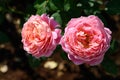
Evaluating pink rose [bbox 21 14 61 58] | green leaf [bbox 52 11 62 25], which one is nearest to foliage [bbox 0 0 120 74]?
green leaf [bbox 52 11 62 25]

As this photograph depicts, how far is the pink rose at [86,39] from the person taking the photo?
1464 millimetres

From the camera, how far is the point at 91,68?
2.61 metres

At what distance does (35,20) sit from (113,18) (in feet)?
4.42

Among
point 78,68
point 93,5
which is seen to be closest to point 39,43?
point 93,5

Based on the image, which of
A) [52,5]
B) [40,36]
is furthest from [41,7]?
[40,36]

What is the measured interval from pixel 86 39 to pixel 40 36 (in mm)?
192

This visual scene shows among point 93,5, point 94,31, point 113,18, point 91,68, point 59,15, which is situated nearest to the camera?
point 94,31

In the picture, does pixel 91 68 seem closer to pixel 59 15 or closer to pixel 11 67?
pixel 11 67

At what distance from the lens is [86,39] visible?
1495mm

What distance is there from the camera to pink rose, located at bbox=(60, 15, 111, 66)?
1.46m

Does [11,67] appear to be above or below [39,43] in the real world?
below

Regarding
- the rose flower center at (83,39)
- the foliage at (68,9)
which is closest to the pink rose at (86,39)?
the rose flower center at (83,39)

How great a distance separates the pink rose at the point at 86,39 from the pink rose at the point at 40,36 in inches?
2.6

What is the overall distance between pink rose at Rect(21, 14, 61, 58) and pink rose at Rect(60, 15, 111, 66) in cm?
7
